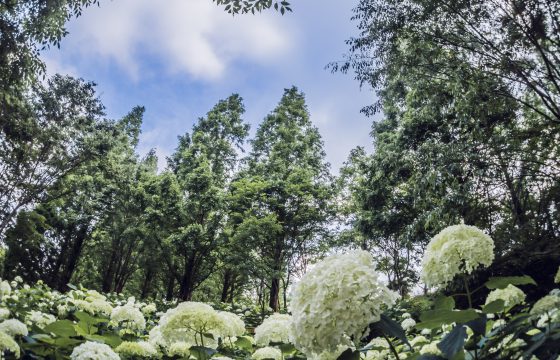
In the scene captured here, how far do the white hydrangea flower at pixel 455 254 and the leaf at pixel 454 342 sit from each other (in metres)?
0.69

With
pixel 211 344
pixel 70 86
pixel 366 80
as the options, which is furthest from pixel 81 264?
pixel 211 344

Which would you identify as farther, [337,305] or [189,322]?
[189,322]

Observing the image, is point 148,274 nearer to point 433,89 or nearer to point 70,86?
point 70,86

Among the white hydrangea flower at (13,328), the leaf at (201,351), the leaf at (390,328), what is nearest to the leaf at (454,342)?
the leaf at (390,328)

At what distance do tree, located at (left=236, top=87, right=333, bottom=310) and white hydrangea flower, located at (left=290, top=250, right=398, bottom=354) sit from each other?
14.6m

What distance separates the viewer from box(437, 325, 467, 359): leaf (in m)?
1.20

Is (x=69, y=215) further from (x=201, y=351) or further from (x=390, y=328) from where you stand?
(x=390, y=328)

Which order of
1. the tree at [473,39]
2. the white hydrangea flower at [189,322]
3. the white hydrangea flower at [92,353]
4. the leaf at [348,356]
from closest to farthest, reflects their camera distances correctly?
1. the leaf at [348,356]
2. the white hydrangea flower at [92,353]
3. the white hydrangea flower at [189,322]
4. the tree at [473,39]

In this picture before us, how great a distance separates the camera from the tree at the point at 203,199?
1753 cm

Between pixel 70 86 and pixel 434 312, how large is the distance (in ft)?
65.9

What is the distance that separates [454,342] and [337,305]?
381mm

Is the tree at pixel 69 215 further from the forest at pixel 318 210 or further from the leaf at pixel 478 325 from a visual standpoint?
the leaf at pixel 478 325

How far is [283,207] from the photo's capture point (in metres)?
18.6

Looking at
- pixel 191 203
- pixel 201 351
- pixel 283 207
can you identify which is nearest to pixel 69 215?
pixel 191 203
